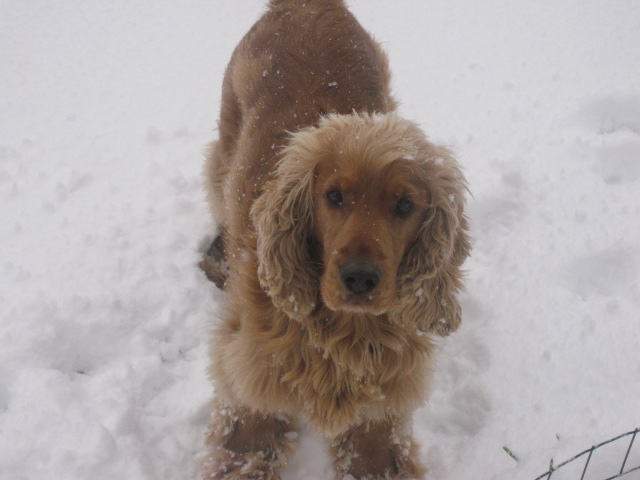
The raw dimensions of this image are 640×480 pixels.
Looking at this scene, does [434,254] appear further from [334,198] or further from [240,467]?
[240,467]

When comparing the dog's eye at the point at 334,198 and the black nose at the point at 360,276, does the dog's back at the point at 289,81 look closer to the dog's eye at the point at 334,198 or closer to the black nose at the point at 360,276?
the dog's eye at the point at 334,198

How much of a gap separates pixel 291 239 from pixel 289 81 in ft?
3.50

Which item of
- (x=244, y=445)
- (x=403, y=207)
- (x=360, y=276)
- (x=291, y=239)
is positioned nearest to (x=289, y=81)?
(x=291, y=239)

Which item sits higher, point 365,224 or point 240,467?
point 365,224

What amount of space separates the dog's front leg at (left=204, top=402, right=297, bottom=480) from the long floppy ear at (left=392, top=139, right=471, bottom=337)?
939 millimetres

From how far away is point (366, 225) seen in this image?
1991 mm

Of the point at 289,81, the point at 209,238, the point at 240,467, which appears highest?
the point at 289,81

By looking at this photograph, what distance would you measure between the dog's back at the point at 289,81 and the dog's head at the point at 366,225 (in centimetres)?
39

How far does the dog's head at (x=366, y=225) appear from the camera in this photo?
1.98 meters

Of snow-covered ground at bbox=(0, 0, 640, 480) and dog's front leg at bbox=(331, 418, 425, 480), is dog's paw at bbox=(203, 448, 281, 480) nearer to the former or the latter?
snow-covered ground at bbox=(0, 0, 640, 480)

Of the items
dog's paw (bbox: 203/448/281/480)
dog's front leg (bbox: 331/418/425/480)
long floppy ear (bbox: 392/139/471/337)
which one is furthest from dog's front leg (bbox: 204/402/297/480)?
long floppy ear (bbox: 392/139/471/337)

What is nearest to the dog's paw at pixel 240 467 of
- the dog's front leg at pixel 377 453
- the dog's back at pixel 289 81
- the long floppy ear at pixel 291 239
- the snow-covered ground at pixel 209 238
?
the snow-covered ground at pixel 209 238

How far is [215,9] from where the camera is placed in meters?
6.80

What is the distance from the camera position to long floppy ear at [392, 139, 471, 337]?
222 cm
